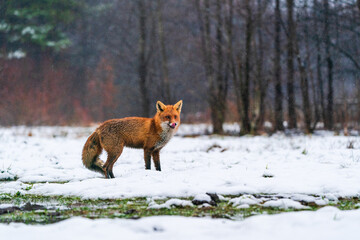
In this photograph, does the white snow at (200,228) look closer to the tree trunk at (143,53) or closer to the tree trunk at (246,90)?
the tree trunk at (246,90)

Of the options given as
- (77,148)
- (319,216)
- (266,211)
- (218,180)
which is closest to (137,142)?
(218,180)

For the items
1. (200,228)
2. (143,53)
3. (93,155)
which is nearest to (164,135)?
(93,155)

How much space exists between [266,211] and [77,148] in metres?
9.78

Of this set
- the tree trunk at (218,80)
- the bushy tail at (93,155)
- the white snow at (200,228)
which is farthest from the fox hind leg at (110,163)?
the tree trunk at (218,80)

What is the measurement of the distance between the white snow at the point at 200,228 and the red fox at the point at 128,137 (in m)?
3.40

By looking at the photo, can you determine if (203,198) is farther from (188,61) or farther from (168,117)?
(188,61)

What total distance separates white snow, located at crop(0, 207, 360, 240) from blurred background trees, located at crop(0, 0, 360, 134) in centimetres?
1321

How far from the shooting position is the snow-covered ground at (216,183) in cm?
350

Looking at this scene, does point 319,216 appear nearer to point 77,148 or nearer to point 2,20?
point 77,148

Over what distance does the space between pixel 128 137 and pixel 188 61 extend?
14257 millimetres

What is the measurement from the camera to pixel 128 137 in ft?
24.1

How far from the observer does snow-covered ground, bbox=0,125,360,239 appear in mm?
3496

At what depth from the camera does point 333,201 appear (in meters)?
4.94

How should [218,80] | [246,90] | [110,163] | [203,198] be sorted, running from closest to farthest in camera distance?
[203,198] < [110,163] < [246,90] < [218,80]
